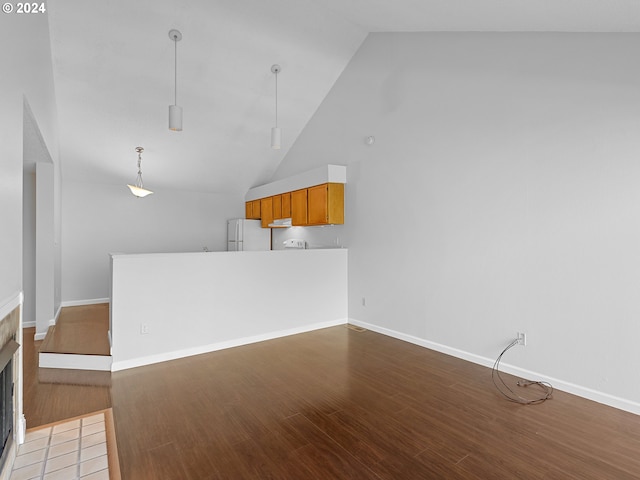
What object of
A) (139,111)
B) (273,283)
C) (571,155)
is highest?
(139,111)

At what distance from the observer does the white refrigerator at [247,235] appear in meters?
7.45

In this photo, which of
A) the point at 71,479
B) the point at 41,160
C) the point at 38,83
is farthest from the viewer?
the point at 41,160

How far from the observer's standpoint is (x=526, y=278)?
133 inches

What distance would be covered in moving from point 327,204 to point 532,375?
334 centimetres

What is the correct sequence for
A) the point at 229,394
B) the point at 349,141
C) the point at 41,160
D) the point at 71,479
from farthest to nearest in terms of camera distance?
the point at 349,141, the point at 41,160, the point at 229,394, the point at 71,479

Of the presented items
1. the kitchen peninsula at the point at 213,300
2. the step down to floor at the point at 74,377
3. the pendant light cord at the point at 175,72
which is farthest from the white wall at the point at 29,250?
the kitchen peninsula at the point at 213,300

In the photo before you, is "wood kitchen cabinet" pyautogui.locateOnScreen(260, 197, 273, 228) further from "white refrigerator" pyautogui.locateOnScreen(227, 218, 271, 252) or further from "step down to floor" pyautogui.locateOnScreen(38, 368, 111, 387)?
"step down to floor" pyautogui.locateOnScreen(38, 368, 111, 387)

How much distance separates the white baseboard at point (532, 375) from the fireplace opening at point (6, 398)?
12.7ft

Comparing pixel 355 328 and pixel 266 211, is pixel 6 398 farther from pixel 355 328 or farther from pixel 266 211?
pixel 266 211

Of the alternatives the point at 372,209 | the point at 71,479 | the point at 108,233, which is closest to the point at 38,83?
the point at 71,479

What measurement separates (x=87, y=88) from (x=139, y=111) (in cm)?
65

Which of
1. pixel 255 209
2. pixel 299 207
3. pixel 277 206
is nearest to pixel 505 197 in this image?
pixel 299 207

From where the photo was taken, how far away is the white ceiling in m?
3.13

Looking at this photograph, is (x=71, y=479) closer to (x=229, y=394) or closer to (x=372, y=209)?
(x=229, y=394)
